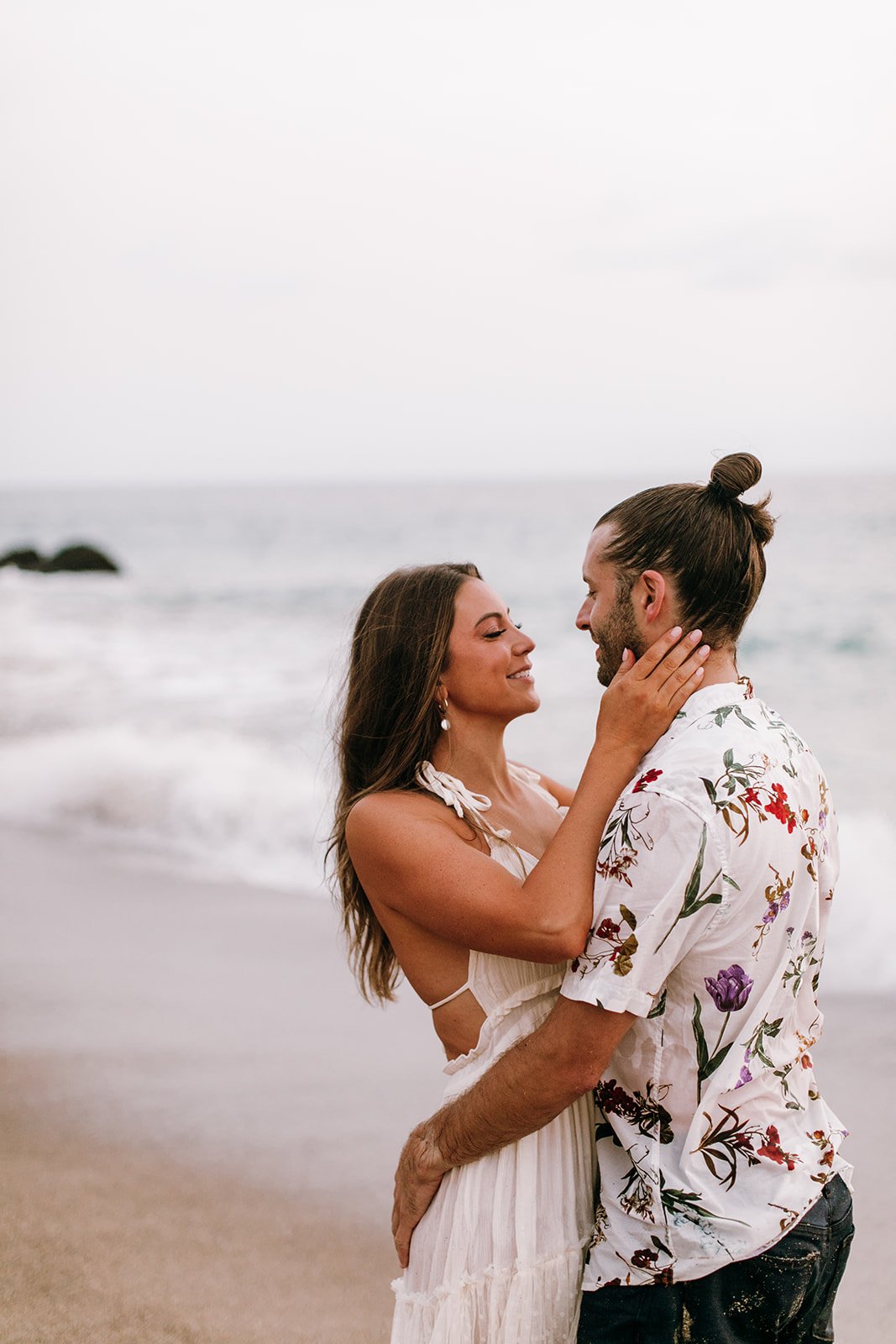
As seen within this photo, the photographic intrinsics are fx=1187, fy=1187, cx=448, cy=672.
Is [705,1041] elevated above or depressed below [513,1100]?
above

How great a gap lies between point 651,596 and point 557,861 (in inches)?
19.9

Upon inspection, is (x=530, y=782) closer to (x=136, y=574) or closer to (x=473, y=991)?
(x=473, y=991)

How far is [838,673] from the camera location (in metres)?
16.8

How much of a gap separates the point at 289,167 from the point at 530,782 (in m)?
21.9

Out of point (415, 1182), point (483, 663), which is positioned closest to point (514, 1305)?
point (415, 1182)

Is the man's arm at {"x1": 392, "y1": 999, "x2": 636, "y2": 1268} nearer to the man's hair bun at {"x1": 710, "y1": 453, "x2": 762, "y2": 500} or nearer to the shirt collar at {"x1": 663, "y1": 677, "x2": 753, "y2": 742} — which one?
the shirt collar at {"x1": 663, "y1": 677, "x2": 753, "y2": 742}

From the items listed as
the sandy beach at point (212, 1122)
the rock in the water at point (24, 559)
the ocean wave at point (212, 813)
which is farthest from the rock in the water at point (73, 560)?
the sandy beach at point (212, 1122)

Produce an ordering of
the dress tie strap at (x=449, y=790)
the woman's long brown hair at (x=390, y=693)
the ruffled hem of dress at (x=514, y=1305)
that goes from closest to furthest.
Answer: the ruffled hem of dress at (x=514, y=1305)
the dress tie strap at (x=449, y=790)
the woman's long brown hair at (x=390, y=693)

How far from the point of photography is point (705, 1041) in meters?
1.93

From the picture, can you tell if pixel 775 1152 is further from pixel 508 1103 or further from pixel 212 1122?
pixel 212 1122

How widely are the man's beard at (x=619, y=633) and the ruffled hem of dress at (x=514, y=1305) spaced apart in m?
1.09

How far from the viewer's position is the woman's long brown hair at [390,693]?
103 inches

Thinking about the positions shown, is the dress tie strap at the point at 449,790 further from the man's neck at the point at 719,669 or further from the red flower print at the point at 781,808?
the red flower print at the point at 781,808

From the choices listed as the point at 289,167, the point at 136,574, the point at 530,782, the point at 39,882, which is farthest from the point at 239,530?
the point at 530,782
